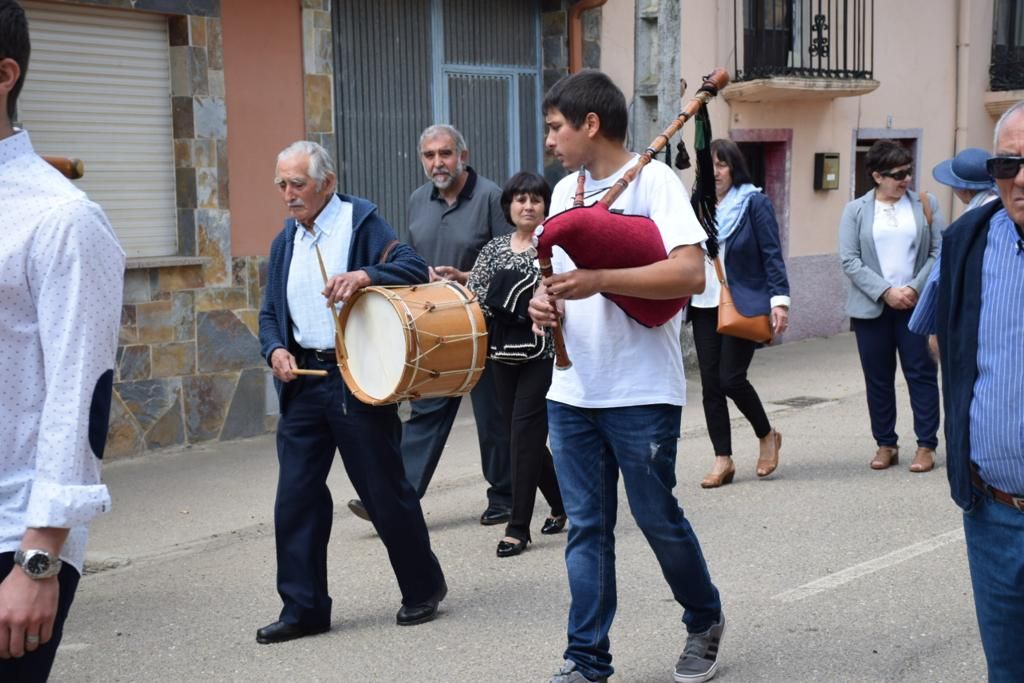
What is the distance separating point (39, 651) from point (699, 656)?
8.76 feet

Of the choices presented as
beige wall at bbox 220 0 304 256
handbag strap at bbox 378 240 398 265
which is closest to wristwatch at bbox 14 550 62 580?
handbag strap at bbox 378 240 398 265

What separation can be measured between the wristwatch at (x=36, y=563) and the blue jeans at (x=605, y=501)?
2.30 m

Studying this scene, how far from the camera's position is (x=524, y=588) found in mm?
5957

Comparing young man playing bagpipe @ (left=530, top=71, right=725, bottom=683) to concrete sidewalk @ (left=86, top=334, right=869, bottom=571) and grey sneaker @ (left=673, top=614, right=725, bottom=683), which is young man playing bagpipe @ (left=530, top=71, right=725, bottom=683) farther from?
concrete sidewalk @ (left=86, top=334, right=869, bottom=571)

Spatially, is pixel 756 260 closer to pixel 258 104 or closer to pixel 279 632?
pixel 279 632

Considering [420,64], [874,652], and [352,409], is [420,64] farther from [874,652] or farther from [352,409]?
[874,652]

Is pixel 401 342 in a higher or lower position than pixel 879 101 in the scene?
lower

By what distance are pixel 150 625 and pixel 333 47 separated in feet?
19.9

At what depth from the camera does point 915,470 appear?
8195mm

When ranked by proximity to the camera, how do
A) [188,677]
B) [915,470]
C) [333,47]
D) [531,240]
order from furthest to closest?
1. [333,47]
2. [915,470]
3. [531,240]
4. [188,677]

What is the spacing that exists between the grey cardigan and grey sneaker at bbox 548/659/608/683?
14.6ft

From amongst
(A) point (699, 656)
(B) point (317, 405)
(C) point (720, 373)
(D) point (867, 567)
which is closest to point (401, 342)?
(B) point (317, 405)

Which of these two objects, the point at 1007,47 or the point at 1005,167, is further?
the point at 1007,47

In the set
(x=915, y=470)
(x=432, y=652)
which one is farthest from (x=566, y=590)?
(x=915, y=470)
